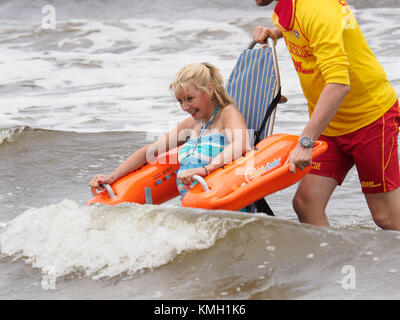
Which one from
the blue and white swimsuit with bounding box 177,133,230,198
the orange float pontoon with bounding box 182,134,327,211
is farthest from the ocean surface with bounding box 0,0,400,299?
the blue and white swimsuit with bounding box 177,133,230,198

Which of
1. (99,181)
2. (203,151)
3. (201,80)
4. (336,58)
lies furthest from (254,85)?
(99,181)

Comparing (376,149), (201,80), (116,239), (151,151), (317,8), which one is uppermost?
(317,8)

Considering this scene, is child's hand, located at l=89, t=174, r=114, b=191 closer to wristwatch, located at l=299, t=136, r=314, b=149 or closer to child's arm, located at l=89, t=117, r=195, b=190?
child's arm, located at l=89, t=117, r=195, b=190

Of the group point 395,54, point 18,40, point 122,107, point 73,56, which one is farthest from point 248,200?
point 18,40

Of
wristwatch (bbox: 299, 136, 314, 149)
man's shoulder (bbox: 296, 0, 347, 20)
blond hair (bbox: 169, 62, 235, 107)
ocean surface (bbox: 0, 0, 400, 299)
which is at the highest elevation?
man's shoulder (bbox: 296, 0, 347, 20)

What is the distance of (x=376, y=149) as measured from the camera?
10.4 ft

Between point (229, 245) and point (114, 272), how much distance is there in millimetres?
603

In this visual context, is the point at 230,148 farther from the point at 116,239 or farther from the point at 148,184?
the point at 116,239

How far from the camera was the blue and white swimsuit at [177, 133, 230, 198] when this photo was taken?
3432 mm

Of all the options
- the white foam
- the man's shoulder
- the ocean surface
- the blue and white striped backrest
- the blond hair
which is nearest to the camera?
the man's shoulder

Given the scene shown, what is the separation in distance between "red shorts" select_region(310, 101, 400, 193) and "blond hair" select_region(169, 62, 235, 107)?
656 millimetres

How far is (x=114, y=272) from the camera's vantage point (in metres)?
3.11

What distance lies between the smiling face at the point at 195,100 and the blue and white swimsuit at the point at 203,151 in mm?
143

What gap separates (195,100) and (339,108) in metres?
0.78
